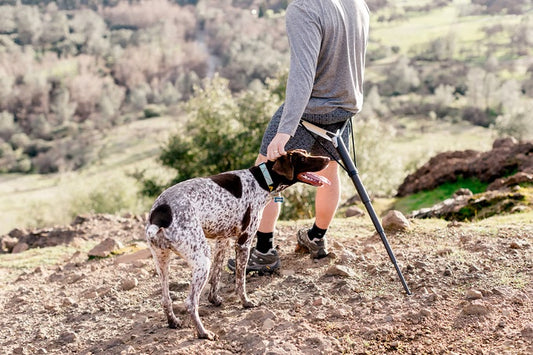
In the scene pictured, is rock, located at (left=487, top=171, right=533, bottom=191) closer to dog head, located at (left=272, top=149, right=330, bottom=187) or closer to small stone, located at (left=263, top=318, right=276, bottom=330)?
dog head, located at (left=272, top=149, right=330, bottom=187)

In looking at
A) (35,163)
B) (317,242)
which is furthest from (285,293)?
(35,163)

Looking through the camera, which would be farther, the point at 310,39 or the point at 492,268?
the point at 492,268

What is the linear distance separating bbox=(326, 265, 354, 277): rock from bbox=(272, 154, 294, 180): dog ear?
146cm

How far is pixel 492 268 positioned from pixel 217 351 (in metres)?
3.37

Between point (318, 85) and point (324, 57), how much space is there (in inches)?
11.8

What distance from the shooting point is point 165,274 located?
15.4 feet

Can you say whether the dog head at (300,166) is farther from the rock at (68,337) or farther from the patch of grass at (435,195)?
the patch of grass at (435,195)

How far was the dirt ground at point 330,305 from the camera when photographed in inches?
175

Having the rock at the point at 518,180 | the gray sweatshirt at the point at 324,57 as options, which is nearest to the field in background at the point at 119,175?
the rock at the point at 518,180

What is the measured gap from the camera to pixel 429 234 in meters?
7.36

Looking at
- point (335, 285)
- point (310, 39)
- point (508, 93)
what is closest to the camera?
point (310, 39)

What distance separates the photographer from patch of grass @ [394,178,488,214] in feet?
45.9

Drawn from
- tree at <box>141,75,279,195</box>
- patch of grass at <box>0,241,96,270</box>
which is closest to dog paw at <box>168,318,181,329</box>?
patch of grass at <box>0,241,96,270</box>

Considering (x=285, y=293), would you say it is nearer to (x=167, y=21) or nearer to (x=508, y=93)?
(x=508, y=93)
